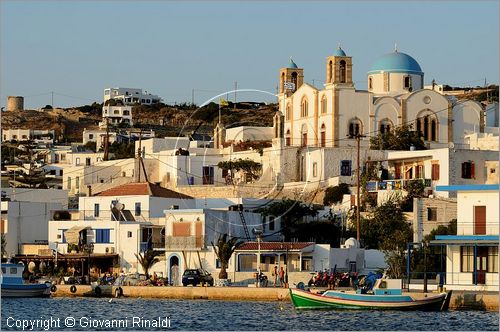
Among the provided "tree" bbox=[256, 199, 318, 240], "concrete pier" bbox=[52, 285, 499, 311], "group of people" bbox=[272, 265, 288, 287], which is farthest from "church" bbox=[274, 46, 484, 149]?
"concrete pier" bbox=[52, 285, 499, 311]

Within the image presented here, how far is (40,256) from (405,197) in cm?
1913

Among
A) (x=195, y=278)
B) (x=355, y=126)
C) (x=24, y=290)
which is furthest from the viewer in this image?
(x=355, y=126)

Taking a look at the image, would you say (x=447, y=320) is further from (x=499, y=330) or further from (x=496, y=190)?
(x=496, y=190)

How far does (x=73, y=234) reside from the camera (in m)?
67.3

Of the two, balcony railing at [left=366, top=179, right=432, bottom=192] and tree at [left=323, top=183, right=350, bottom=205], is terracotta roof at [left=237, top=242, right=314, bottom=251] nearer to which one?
balcony railing at [left=366, top=179, right=432, bottom=192]

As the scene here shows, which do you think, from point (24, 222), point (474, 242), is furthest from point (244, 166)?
point (474, 242)

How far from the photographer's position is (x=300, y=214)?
68938 mm

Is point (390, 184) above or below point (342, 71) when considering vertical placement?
below

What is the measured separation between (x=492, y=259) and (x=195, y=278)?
15.7 meters

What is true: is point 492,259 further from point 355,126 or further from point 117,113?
point 117,113

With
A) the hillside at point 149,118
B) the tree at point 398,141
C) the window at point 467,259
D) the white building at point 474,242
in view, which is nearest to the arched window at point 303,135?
the tree at point 398,141

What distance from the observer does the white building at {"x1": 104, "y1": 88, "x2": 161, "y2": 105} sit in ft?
578

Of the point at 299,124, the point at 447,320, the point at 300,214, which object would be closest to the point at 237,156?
the point at 299,124

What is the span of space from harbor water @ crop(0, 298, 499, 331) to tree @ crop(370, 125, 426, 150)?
30.0 m
